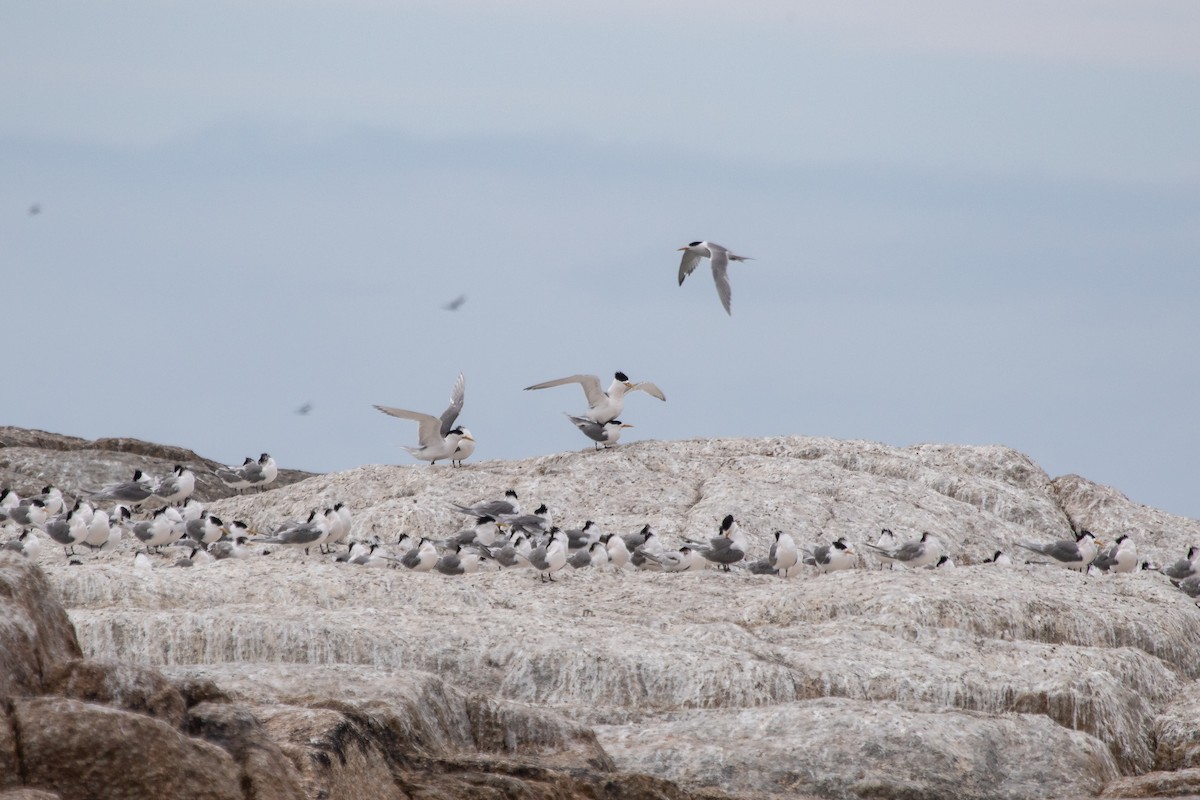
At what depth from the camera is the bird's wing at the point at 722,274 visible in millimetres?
28484

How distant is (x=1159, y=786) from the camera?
1489cm

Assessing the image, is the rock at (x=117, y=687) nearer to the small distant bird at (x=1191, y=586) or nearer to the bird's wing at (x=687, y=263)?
the small distant bird at (x=1191, y=586)

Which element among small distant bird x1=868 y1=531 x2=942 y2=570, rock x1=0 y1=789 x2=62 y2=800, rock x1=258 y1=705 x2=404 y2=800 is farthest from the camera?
small distant bird x1=868 y1=531 x2=942 y2=570

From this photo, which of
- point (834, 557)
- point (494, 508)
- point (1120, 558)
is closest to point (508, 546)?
point (494, 508)

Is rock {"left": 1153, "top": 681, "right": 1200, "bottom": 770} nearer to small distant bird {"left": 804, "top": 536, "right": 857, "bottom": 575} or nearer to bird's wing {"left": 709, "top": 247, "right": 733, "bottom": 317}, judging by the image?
small distant bird {"left": 804, "top": 536, "right": 857, "bottom": 575}

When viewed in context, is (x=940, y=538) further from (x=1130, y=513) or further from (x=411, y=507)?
(x=411, y=507)

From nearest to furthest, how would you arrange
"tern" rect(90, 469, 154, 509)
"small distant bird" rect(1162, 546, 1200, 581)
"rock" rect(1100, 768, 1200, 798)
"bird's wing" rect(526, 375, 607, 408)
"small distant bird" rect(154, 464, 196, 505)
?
1. "rock" rect(1100, 768, 1200, 798)
2. "small distant bird" rect(1162, 546, 1200, 581)
3. "tern" rect(90, 469, 154, 509)
4. "small distant bird" rect(154, 464, 196, 505)
5. "bird's wing" rect(526, 375, 607, 408)

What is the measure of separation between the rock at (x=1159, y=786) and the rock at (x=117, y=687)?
9669 millimetres

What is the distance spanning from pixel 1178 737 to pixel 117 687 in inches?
543

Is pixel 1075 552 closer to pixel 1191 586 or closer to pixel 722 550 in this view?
pixel 1191 586

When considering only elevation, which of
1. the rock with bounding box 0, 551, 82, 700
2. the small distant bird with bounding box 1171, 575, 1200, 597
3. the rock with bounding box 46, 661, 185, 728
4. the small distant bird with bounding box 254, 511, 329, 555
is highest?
the small distant bird with bounding box 1171, 575, 1200, 597

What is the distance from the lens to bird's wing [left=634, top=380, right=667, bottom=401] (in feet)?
114

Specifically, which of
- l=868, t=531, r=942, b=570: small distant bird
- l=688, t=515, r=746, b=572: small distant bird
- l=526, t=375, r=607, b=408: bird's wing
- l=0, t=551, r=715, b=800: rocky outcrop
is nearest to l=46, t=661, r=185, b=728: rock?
l=0, t=551, r=715, b=800: rocky outcrop

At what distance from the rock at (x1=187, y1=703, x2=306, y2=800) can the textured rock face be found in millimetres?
22
